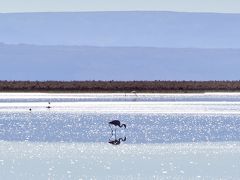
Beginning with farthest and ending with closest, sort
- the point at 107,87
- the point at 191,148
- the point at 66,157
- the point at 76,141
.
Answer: the point at 107,87, the point at 76,141, the point at 191,148, the point at 66,157

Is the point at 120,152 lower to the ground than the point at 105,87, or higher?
lower

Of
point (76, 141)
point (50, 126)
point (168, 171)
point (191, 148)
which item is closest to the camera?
point (168, 171)

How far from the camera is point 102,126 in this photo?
Result: 65.3 metres

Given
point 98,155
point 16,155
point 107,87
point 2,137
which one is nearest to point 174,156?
point 98,155

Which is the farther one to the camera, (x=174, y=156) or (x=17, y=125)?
(x=17, y=125)

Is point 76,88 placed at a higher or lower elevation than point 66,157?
higher

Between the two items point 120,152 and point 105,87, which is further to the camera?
point 105,87

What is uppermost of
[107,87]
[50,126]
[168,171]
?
[107,87]

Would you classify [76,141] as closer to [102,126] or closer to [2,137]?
[2,137]

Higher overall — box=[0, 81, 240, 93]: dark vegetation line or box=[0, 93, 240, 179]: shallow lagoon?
box=[0, 81, 240, 93]: dark vegetation line

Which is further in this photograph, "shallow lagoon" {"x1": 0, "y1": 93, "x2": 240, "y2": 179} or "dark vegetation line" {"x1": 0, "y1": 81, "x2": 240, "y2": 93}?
"dark vegetation line" {"x1": 0, "y1": 81, "x2": 240, "y2": 93}

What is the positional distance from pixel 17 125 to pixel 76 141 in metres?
15.7

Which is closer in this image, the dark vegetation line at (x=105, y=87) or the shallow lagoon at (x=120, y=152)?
the shallow lagoon at (x=120, y=152)

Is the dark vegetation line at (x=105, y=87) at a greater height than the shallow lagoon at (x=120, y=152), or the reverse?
the dark vegetation line at (x=105, y=87)
